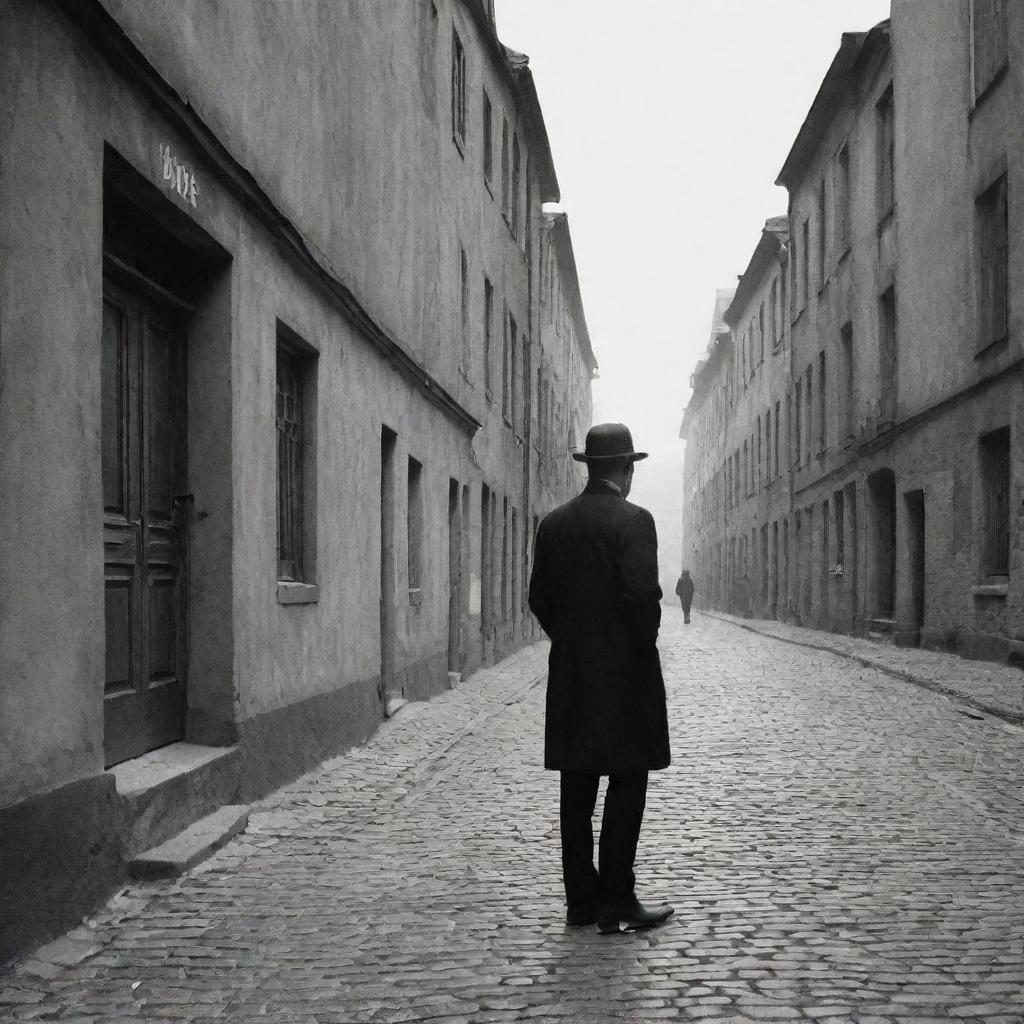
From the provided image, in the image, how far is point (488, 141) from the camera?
66.9 ft

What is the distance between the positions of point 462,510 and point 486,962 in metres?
13.3

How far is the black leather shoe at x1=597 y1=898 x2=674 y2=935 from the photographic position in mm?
4824

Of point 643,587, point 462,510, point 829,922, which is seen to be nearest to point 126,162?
point 643,587

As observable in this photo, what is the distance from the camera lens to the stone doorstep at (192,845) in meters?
5.66

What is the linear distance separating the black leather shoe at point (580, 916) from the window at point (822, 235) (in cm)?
2614

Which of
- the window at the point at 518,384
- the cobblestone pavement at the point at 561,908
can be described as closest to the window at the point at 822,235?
the window at the point at 518,384

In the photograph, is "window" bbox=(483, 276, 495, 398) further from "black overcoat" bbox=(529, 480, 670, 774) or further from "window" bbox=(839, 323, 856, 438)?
"black overcoat" bbox=(529, 480, 670, 774)

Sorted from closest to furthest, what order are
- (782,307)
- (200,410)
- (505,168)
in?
(200,410), (505,168), (782,307)

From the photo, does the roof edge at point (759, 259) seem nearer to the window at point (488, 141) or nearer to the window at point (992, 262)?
the window at point (488, 141)

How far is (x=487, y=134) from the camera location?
20375mm

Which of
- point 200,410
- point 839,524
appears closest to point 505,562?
point 839,524

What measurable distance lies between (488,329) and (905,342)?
6.97 m

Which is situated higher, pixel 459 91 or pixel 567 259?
pixel 567 259

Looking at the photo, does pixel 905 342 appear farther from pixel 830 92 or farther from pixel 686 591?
pixel 686 591
